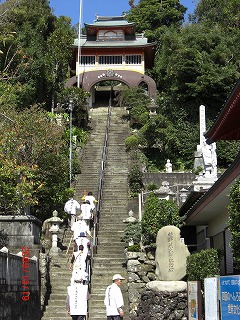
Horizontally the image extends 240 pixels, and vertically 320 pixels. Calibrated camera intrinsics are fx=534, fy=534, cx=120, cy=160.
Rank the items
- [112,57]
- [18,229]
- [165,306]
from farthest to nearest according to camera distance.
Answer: [112,57] → [18,229] → [165,306]

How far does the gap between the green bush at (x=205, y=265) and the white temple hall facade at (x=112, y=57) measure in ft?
98.4

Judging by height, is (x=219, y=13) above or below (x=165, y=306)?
above

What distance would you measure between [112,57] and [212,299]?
38855mm

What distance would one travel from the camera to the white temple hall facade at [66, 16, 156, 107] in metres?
43.4

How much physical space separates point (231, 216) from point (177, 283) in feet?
18.2

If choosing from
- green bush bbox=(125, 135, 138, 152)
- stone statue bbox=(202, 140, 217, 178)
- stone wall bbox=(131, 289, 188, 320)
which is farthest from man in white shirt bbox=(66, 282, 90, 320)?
green bush bbox=(125, 135, 138, 152)

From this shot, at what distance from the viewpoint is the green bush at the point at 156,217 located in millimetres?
15617

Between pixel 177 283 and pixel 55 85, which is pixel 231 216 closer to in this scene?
pixel 177 283

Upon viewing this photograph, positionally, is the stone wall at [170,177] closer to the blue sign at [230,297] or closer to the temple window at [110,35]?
the blue sign at [230,297]

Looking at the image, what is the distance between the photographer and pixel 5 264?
10.7 m

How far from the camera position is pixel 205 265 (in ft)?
39.4

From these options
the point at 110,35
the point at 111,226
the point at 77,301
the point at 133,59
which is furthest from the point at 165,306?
the point at 110,35

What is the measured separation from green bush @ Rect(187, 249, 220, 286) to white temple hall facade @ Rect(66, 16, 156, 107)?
98.4ft

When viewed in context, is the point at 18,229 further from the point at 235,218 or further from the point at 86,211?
the point at 235,218
